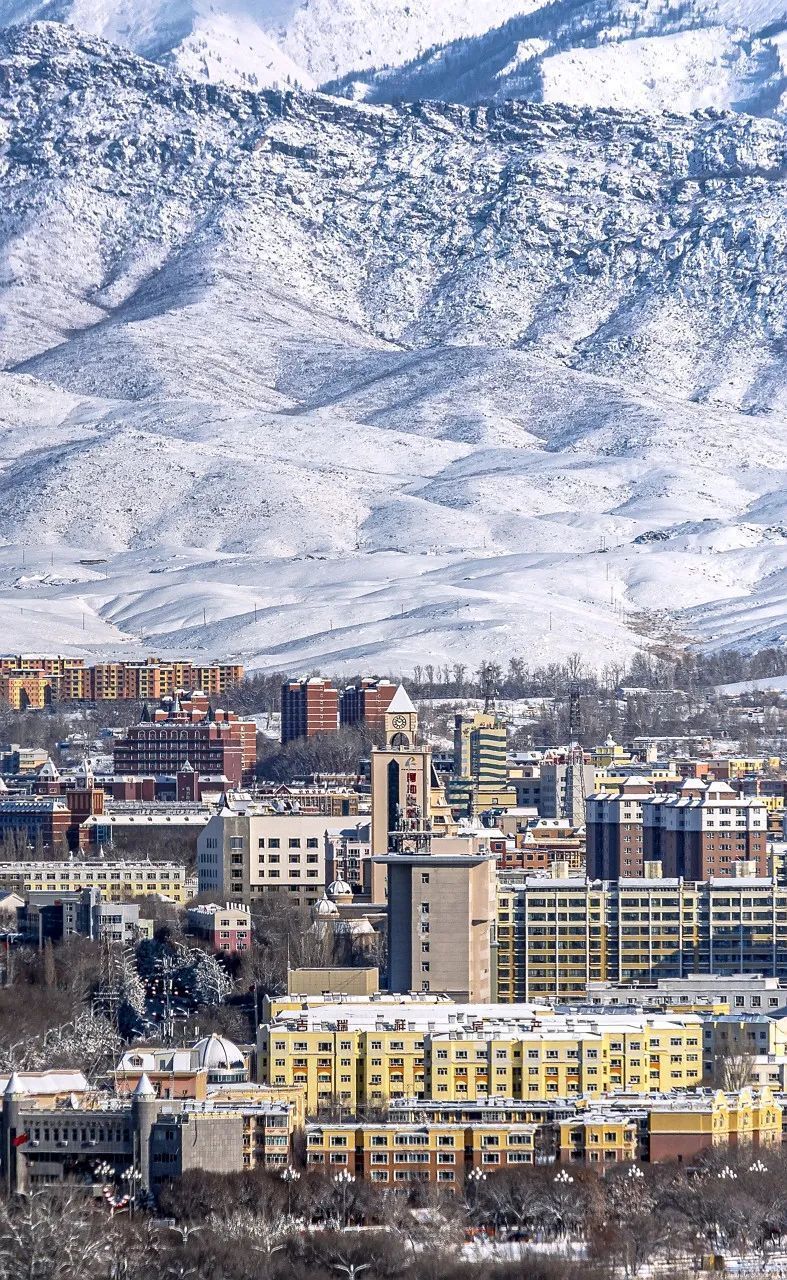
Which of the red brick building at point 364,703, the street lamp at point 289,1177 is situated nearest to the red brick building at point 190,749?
the red brick building at point 364,703

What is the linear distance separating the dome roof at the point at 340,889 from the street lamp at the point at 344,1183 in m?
27.4

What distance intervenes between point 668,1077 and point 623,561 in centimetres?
13823

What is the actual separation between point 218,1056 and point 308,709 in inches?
3143

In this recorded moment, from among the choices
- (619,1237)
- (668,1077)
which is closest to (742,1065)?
(668,1077)

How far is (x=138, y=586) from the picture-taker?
619 ft

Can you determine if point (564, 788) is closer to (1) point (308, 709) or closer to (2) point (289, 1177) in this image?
(1) point (308, 709)

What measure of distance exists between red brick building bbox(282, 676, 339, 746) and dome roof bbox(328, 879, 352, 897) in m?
54.2

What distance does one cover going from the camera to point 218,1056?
51.7 m

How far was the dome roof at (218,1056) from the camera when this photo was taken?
2028 inches

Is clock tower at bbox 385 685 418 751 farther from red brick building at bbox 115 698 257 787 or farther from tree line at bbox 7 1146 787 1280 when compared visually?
red brick building at bbox 115 698 257 787

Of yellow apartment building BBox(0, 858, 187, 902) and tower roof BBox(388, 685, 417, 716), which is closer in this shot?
yellow apartment building BBox(0, 858, 187, 902)

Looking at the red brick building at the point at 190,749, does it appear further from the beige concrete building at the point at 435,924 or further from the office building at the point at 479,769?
the beige concrete building at the point at 435,924

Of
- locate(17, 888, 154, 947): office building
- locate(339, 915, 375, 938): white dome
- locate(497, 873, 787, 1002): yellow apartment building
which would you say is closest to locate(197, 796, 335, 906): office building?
locate(17, 888, 154, 947): office building

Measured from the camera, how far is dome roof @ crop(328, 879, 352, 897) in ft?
243
